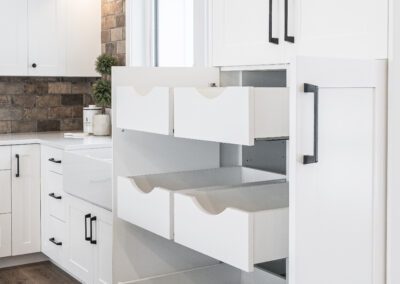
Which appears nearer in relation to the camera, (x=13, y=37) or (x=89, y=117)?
(x=13, y=37)

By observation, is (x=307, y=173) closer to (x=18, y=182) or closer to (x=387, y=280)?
(x=387, y=280)

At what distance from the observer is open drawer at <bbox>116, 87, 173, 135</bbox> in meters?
2.12

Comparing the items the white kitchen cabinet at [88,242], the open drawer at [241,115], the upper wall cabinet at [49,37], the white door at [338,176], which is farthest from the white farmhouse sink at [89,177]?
the white door at [338,176]

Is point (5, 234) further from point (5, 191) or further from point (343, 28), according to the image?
point (343, 28)

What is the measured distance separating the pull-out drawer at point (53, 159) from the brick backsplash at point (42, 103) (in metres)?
0.73

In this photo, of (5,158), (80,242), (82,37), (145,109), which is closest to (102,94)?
(82,37)

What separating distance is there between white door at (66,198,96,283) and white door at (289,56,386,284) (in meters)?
1.75

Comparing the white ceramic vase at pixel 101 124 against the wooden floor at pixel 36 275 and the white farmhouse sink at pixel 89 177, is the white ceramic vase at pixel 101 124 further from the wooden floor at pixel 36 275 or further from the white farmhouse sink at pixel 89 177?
the wooden floor at pixel 36 275

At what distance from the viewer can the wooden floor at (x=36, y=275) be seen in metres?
3.72

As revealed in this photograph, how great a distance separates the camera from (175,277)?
2.47 m

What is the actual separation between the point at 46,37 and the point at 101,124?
75 centimetres

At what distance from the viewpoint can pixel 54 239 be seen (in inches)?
149

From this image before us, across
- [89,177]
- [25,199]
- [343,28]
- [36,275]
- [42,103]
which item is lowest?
[36,275]

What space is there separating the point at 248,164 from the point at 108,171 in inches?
27.5
